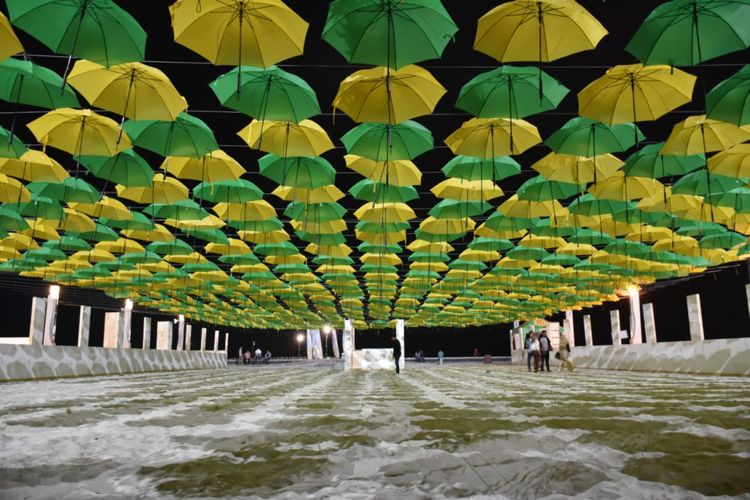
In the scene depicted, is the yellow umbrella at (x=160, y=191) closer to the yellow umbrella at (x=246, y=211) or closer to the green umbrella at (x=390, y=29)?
the yellow umbrella at (x=246, y=211)

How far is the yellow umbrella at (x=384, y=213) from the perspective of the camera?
48.2 feet

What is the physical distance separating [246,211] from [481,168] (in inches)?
261

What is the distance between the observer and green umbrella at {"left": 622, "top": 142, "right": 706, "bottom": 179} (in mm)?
11523

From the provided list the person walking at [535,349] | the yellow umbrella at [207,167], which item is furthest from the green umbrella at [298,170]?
the person walking at [535,349]

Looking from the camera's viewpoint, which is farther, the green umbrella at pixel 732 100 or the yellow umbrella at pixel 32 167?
the yellow umbrella at pixel 32 167

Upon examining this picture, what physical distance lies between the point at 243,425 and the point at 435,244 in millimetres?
13734

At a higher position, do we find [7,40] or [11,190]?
[7,40]

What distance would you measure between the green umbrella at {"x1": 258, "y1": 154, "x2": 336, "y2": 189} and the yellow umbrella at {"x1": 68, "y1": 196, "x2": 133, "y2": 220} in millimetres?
5016

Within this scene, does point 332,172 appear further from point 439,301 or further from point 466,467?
point 439,301

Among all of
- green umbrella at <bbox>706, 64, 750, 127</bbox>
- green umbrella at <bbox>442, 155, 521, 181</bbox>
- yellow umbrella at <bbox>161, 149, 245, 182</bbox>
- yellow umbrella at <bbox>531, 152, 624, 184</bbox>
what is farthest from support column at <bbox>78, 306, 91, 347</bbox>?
green umbrella at <bbox>706, 64, 750, 127</bbox>

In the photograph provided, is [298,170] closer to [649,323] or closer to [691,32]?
[691,32]

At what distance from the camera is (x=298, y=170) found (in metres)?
12.2

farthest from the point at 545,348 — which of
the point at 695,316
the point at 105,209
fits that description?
the point at 105,209

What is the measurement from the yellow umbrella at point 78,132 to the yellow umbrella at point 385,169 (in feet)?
15.8
